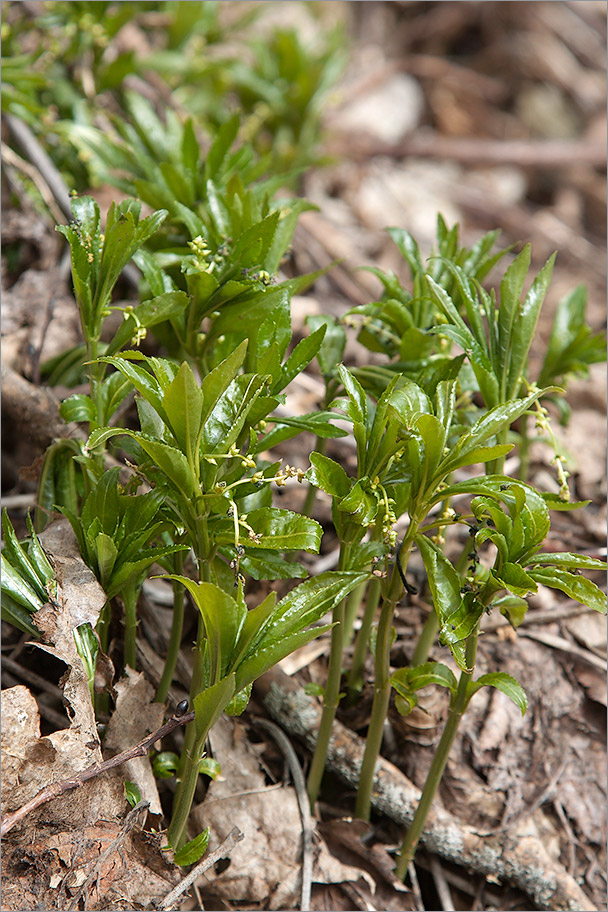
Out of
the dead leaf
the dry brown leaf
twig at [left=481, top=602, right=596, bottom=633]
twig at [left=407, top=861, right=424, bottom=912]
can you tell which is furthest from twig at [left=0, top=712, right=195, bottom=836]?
twig at [left=481, top=602, right=596, bottom=633]

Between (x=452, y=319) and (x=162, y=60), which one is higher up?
(x=162, y=60)

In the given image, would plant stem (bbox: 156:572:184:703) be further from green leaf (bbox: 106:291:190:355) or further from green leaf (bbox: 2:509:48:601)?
green leaf (bbox: 106:291:190:355)

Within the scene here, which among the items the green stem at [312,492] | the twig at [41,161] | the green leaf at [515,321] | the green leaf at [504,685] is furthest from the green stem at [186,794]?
the twig at [41,161]

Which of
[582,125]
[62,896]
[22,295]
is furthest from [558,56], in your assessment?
[62,896]

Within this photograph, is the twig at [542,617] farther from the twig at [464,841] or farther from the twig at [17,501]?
the twig at [17,501]

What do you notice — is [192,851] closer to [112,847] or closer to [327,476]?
[112,847]

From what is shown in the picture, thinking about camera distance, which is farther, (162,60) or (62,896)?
(162,60)

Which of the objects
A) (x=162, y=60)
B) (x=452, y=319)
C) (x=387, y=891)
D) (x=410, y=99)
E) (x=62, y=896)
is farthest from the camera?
(x=410, y=99)

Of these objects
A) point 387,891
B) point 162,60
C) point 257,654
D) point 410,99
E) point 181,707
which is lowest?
point 387,891

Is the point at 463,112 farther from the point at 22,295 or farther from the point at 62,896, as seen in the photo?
the point at 62,896
